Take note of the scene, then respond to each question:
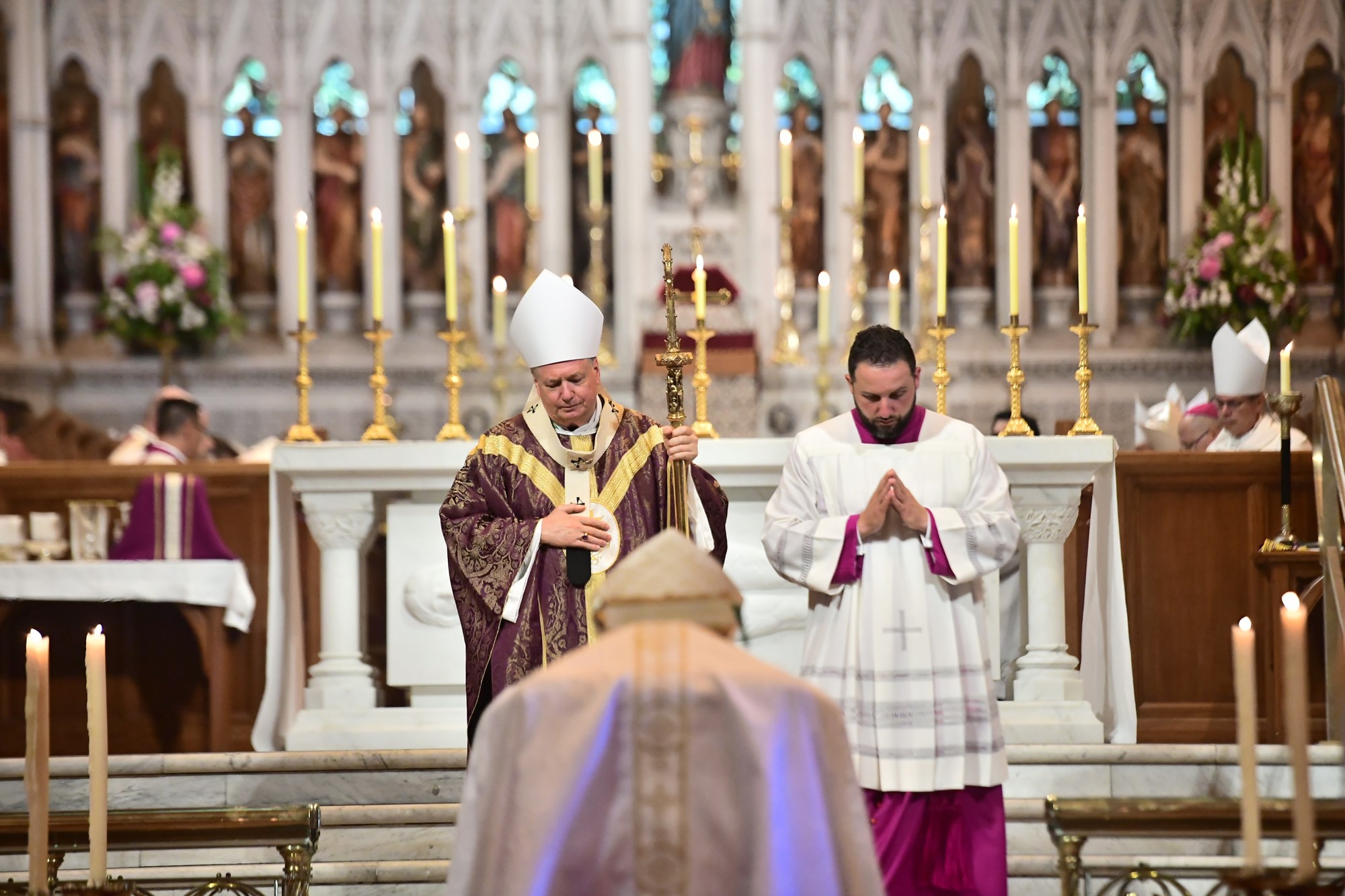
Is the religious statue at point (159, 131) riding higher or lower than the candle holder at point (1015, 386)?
higher

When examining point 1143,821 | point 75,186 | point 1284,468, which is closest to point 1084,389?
point 1284,468

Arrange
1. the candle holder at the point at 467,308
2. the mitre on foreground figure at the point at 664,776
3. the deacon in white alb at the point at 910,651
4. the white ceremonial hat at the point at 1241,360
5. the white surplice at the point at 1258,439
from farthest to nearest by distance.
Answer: the candle holder at the point at 467,308
the white surplice at the point at 1258,439
the white ceremonial hat at the point at 1241,360
the deacon in white alb at the point at 910,651
the mitre on foreground figure at the point at 664,776

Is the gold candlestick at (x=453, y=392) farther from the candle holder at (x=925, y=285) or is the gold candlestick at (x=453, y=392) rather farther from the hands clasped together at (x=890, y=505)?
the candle holder at (x=925, y=285)

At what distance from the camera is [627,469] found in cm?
429

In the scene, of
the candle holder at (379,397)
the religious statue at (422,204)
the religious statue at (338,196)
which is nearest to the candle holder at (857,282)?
the religious statue at (422,204)

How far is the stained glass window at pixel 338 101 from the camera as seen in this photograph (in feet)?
36.0

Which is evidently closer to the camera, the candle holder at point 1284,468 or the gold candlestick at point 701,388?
the candle holder at point 1284,468

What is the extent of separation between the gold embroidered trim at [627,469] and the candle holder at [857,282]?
19.3ft

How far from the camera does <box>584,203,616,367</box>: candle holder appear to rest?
399 inches

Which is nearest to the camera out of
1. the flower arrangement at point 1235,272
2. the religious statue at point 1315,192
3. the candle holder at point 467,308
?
the flower arrangement at point 1235,272

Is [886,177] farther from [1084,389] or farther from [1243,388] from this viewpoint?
[1084,389]

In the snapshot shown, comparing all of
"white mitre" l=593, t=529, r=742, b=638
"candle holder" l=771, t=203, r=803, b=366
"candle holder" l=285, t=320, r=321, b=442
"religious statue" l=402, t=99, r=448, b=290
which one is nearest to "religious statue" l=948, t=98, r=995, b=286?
"candle holder" l=771, t=203, r=803, b=366

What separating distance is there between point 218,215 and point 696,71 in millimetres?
3311

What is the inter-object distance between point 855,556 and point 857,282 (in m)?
6.29
